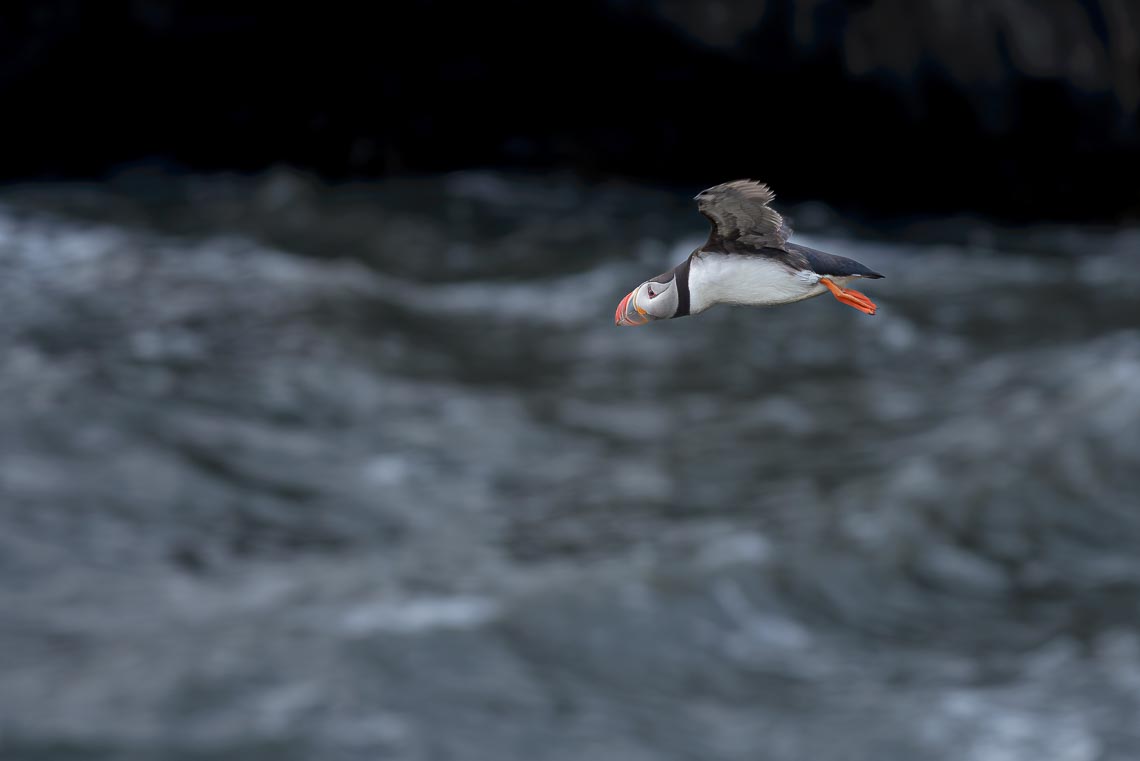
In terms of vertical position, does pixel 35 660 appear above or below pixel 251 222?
below

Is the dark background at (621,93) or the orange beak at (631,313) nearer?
the orange beak at (631,313)

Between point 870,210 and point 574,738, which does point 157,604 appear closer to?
point 574,738

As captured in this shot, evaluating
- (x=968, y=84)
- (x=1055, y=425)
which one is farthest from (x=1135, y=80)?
(x=1055, y=425)

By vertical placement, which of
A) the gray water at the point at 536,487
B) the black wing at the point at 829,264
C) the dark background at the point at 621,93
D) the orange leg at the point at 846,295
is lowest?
the gray water at the point at 536,487

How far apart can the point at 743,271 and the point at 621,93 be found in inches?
680

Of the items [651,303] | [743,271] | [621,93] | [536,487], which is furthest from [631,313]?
[621,93]

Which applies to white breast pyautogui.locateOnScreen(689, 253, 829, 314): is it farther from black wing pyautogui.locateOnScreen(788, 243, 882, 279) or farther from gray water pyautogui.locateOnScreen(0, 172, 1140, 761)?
gray water pyautogui.locateOnScreen(0, 172, 1140, 761)

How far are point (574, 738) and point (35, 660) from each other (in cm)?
468

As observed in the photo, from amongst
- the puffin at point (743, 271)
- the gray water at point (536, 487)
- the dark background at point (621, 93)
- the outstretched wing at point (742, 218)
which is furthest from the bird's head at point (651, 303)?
the dark background at point (621, 93)

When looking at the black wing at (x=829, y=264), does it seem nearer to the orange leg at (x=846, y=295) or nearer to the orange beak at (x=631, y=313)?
the orange leg at (x=846, y=295)

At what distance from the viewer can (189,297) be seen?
60.2ft

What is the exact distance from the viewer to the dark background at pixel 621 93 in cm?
1691

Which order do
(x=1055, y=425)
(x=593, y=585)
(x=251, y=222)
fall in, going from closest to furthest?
(x=593, y=585) < (x=1055, y=425) < (x=251, y=222)

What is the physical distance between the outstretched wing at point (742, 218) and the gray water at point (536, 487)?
9618mm
